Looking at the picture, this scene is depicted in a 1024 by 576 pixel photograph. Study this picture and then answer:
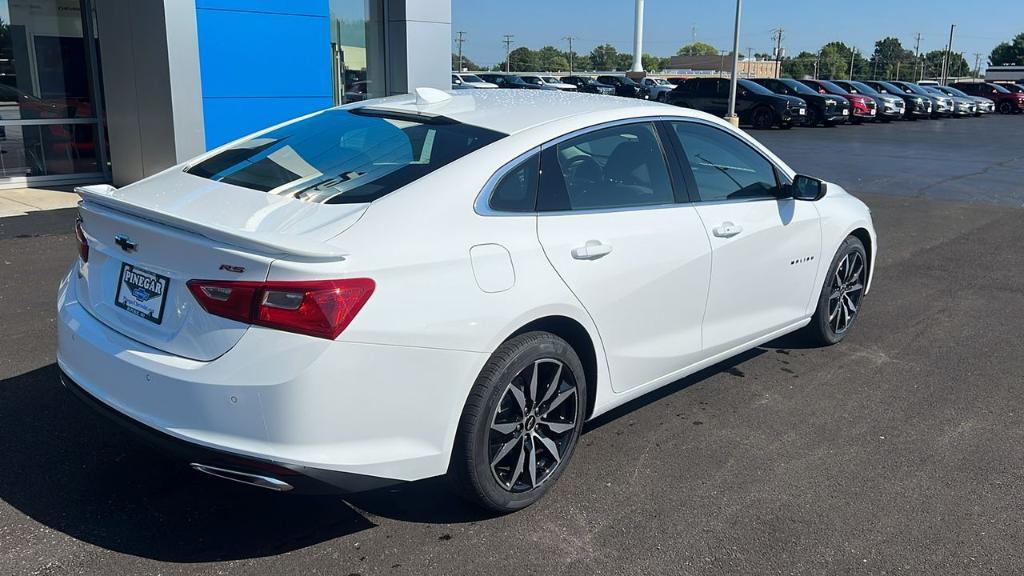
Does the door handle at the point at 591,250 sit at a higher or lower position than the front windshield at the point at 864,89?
lower

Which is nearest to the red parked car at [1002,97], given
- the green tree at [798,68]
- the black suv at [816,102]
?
the black suv at [816,102]

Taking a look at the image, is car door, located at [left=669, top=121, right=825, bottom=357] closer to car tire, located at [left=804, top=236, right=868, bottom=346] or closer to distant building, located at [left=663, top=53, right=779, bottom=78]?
car tire, located at [left=804, top=236, right=868, bottom=346]

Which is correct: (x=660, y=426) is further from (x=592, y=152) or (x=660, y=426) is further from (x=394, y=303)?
(x=394, y=303)

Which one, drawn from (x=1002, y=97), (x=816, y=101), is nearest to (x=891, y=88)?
(x=816, y=101)

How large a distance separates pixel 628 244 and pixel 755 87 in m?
27.6

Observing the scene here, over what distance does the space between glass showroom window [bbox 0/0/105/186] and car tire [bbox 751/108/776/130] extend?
22339 millimetres

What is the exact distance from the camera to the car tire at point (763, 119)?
1137 inches

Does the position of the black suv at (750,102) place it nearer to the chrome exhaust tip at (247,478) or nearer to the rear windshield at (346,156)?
the rear windshield at (346,156)

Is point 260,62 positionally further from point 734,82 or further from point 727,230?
point 734,82

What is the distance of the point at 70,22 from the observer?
12039 mm

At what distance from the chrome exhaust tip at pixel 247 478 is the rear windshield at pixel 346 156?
1.03m

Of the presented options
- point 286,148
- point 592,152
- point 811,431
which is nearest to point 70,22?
point 286,148

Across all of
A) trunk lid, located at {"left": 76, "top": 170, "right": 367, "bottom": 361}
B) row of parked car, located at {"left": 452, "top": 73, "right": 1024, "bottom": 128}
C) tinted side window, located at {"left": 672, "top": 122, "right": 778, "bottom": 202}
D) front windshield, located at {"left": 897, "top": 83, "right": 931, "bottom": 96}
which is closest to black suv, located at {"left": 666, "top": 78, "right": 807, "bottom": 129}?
row of parked car, located at {"left": 452, "top": 73, "right": 1024, "bottom": 128}

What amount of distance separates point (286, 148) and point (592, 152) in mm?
1379
